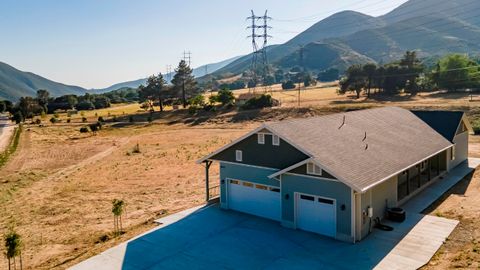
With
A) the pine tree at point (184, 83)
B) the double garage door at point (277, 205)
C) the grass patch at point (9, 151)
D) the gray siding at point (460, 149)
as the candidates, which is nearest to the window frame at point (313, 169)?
the double garage door at point (277, 205)

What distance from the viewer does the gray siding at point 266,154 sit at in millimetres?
17016

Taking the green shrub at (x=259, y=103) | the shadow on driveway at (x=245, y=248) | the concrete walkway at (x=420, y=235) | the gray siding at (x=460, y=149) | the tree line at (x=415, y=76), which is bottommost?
the shadow on driveway at (x=245, y=248)

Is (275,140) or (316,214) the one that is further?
(275,140)

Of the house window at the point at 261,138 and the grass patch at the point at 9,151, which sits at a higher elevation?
the house window at the point at 261,138

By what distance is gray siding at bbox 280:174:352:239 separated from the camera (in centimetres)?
1521

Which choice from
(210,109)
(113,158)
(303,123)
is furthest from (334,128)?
(210,109)

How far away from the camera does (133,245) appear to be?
15891 millimetres

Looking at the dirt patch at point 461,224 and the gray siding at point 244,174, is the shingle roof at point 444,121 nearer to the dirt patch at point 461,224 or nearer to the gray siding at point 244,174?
the dirt patch at point 461,224

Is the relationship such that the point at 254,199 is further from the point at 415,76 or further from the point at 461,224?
the point at 415,76

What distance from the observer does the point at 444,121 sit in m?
27.2

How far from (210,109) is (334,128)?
59.0m

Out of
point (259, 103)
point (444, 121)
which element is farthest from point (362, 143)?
point (259, 103)

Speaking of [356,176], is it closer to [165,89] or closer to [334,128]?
[334,128]

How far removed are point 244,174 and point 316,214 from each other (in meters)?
4.39
